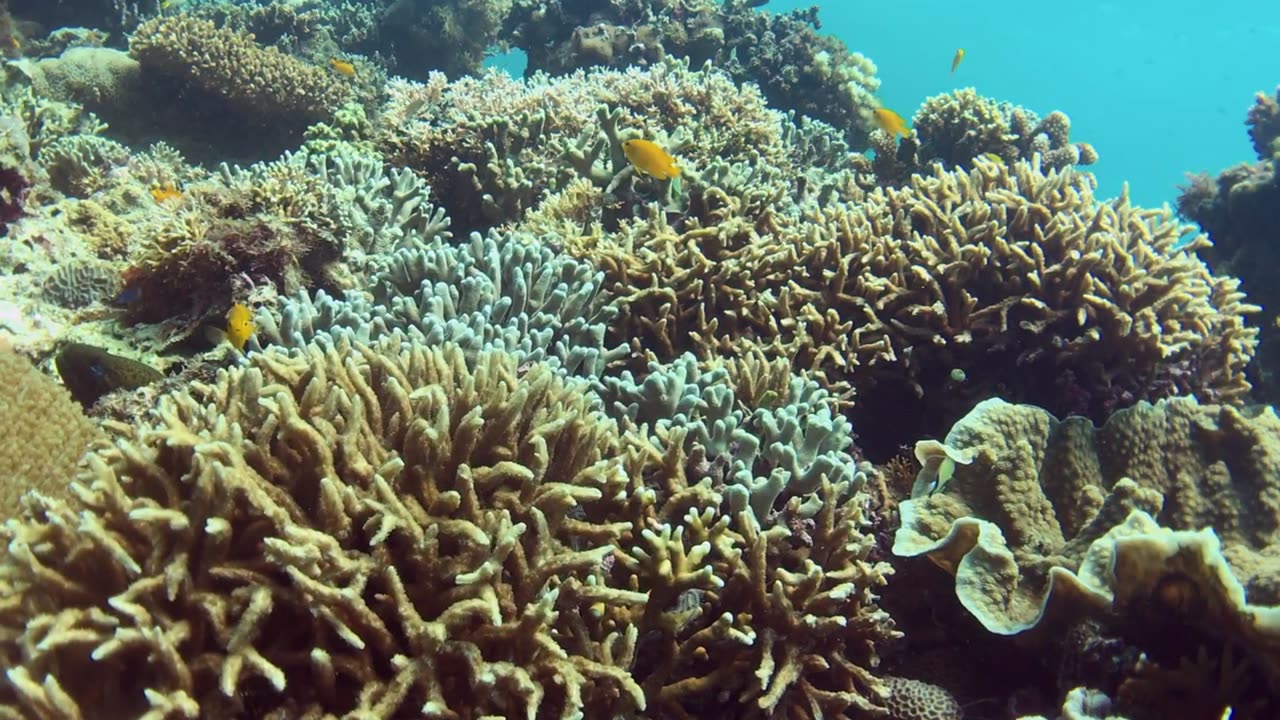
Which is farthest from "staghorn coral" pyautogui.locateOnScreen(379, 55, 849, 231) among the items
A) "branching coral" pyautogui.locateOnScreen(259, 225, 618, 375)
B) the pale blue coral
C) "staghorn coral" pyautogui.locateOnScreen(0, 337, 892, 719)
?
"staghorn coral" pyautogui.locateOnScreen(0, 337, 892, 719)

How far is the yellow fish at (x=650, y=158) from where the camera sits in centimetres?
506

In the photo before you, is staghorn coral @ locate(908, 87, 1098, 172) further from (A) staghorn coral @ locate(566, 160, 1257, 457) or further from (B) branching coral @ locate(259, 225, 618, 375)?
(B) branching coral @ locate(259, 225, 618, 375)

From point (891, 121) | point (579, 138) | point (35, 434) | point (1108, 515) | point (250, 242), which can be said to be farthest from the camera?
point (891, 121)

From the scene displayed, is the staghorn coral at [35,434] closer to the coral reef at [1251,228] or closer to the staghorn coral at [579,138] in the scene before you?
the staghorn coral at [579,138]

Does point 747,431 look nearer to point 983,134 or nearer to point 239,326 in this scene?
point 239,326

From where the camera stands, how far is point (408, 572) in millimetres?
2197

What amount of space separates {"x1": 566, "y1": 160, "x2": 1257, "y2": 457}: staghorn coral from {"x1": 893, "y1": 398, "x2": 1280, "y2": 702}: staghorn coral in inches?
47.2

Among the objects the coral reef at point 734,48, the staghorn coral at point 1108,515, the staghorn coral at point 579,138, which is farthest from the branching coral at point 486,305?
the coral reef at point 734,48

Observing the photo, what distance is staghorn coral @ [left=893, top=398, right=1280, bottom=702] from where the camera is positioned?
2400 mm

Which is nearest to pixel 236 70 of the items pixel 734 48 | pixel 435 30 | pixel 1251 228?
pixel 435 30

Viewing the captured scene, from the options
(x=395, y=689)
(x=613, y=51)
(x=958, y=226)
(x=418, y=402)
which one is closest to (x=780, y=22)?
(x=613, y=51)

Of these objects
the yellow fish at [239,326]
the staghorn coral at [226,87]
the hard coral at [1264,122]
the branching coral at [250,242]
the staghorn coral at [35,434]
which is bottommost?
the staghorn coral at [35,434]

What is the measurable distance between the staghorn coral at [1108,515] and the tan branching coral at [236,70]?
34.1 feet

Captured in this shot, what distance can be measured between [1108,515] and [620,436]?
222cm
